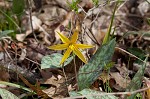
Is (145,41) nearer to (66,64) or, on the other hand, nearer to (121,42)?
(121,42)

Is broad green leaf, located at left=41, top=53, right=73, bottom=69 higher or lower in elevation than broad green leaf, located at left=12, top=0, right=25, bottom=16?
lower

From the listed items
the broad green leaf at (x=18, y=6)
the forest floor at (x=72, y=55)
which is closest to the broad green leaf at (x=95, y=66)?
the forest floor at (x=72, y=55)

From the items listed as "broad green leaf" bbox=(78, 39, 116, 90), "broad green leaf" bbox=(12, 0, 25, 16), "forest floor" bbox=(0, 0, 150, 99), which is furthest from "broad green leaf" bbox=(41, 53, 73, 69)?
"broad green leaf" bbox=(12, 0, 25, 16)

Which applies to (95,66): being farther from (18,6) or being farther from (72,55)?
(18,6)

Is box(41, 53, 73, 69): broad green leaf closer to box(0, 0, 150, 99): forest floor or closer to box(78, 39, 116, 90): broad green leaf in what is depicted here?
box(0, 0, 150, 99): forest floor

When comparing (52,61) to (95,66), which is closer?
(95,66)

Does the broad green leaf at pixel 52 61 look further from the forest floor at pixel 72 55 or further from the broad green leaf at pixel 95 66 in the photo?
the broad green leaf at pixel 95 66

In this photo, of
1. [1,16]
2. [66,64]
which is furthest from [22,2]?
[66,64]

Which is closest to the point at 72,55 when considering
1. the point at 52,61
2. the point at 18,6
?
the point at 52,61
